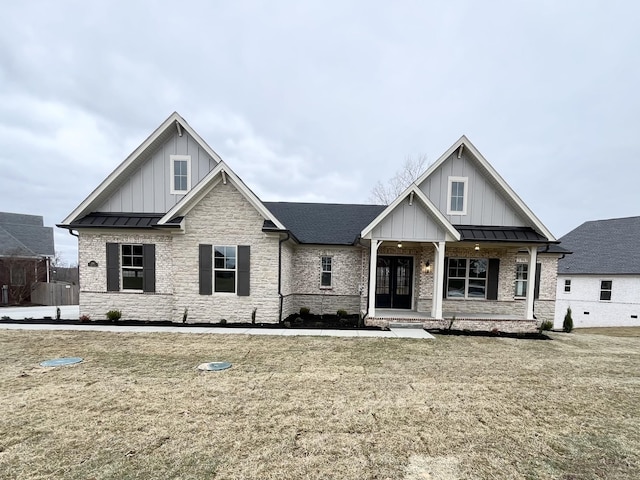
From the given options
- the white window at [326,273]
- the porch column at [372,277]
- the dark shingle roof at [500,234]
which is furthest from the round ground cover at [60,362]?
the dark shingle roof at [500,234]

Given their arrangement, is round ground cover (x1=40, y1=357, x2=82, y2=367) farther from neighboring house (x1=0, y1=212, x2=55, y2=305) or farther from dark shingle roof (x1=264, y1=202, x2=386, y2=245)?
neighboring house (x1=0, y1=212, x2=55, y2=305)

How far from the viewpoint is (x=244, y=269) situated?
34.1ft

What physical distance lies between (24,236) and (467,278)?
3068 cm

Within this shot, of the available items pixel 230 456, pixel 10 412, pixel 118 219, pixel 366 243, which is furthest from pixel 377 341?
pixel 118 219

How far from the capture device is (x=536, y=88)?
24359mm

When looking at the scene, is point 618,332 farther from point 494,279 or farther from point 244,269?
point 244,269

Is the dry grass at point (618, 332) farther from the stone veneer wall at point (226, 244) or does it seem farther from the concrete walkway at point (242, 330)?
the stone veneer wall at point (226, 244)

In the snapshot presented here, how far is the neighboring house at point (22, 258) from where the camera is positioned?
62.2ft

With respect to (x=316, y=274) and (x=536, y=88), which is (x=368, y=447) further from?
(x=536, y=88)

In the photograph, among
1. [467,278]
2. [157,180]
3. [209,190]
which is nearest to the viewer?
[209,190]

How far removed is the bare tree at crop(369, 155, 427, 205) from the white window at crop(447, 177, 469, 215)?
11140 millimetres

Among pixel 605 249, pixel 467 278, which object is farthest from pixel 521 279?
pixel 605 249

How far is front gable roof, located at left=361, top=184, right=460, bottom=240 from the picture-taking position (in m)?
10.1

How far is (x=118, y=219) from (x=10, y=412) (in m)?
8.30
